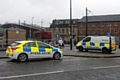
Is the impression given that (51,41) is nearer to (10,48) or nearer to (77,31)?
(10,48)

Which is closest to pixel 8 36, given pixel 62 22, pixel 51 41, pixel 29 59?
pixel 51 41

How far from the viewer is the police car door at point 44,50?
52.4ft

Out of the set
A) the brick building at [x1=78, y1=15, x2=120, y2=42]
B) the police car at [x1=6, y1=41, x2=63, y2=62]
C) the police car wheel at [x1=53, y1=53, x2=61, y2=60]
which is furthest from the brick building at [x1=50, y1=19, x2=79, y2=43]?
the police car at [x1=6, y1=41, x2=63, y2=62]

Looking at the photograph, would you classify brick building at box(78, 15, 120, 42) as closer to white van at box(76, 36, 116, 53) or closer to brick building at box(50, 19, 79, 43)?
brick building at box(50, 19, 79, 43)

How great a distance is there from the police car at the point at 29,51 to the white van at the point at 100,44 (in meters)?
9.01

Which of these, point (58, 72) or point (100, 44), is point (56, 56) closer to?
point (58, 72)

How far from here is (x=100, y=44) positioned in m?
24.9

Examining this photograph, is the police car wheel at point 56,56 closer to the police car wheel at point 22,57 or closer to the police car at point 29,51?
the police car at point 29,51

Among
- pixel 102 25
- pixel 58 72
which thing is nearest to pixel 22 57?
pixel 58 72

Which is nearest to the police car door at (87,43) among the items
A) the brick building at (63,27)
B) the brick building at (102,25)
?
the brick building at (102,25)

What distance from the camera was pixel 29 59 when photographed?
16.5 meters

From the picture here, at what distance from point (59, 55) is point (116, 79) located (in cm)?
850

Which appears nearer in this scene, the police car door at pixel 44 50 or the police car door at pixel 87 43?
the police car door at pixel 44 50

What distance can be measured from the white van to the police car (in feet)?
29.5
